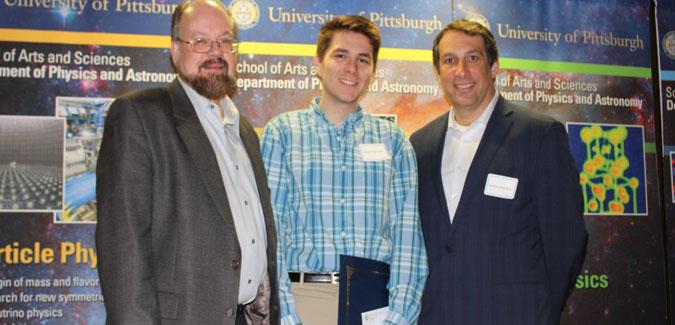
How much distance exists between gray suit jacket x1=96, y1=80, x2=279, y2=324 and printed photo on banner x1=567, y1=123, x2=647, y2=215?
10.7ft

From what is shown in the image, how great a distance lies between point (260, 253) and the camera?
2412mm

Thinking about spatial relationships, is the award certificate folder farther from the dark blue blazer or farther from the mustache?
the mustache

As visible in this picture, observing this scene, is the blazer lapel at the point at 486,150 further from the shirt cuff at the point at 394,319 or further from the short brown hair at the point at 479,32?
the shirt cuff at the point at 394,319

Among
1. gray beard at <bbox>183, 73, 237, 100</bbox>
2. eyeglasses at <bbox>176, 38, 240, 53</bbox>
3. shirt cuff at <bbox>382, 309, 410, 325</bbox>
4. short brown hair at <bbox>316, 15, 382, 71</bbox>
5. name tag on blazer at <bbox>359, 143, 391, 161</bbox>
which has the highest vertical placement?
short brown hair at <bbox>316, 15, 382, 71</bbox>

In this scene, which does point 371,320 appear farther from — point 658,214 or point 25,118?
point 658,214

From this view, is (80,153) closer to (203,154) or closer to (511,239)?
(203,154)

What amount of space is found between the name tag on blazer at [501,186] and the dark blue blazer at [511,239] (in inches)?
0.9

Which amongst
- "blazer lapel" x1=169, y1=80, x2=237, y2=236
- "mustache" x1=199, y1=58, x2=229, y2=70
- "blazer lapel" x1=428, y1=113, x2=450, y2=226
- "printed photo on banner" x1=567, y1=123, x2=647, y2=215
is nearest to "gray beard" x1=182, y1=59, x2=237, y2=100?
"mustache" x1=199, y1=58, x2=229, y2=70

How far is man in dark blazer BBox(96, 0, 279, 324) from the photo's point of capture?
79.4 inches

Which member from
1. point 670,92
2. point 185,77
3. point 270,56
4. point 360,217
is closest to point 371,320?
point 360,217

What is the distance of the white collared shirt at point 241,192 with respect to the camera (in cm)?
234

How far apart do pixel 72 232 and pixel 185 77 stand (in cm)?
183

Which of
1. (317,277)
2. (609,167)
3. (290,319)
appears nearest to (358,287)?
(317,277)

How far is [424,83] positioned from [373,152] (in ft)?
5.71
